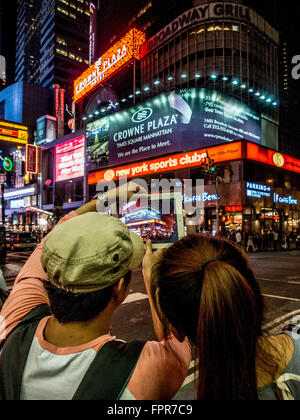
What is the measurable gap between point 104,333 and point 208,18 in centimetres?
5134

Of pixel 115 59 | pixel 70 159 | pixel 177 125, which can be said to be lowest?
pixel 70 159

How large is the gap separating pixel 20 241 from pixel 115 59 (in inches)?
1342

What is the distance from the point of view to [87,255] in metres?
1.04

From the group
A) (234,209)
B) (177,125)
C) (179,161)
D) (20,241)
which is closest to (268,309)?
(234,209)

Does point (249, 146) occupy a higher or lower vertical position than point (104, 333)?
higher

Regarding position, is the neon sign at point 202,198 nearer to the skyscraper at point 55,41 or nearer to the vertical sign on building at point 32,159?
the vertical sign on building at point 32,159

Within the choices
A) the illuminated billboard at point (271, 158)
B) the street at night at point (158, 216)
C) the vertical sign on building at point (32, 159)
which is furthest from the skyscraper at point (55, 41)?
the illuminated billboard at point (271, 158)

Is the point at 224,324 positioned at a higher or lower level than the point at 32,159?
lower

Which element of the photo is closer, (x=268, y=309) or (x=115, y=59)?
(x=268, y=309)

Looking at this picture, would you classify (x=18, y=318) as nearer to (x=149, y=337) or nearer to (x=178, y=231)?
(x=178, y=231)

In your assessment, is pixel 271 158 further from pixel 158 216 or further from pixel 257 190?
pixel 158 216

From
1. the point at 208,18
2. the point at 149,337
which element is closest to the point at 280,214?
the point at 149,337

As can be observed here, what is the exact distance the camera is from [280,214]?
29.2 metres
